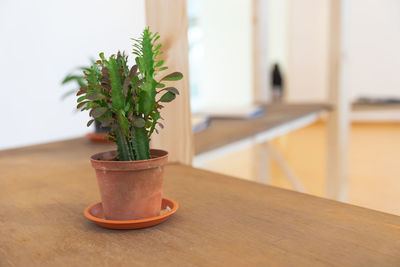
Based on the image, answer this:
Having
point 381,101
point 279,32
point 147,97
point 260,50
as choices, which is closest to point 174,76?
point 147,97

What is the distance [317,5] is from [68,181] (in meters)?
5.96

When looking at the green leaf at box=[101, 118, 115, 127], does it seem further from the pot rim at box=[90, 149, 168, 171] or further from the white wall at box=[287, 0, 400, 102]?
the white wall at box=[287, 0, 400, 102]

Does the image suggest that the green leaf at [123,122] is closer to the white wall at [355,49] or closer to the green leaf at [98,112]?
the green leaf at [98,112]

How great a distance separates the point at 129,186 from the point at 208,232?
0.12 metres

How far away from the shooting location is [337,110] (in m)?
2.39

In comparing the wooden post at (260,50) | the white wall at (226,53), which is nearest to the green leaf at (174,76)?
the wooden post at (260,50)

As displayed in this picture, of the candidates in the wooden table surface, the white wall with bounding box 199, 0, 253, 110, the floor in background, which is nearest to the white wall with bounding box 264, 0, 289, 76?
the white wall with bounding box 199, 0, 253, 110

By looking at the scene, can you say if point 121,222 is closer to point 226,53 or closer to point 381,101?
point 381,101

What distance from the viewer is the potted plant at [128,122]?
0.56 m

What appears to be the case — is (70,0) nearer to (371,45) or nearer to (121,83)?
(121,83)

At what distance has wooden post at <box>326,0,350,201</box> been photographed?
2.35 m

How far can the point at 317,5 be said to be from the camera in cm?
612

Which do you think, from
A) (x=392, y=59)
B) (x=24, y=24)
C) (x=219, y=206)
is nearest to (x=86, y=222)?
(x=219, y=206)

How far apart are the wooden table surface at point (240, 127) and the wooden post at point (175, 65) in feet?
0.47
